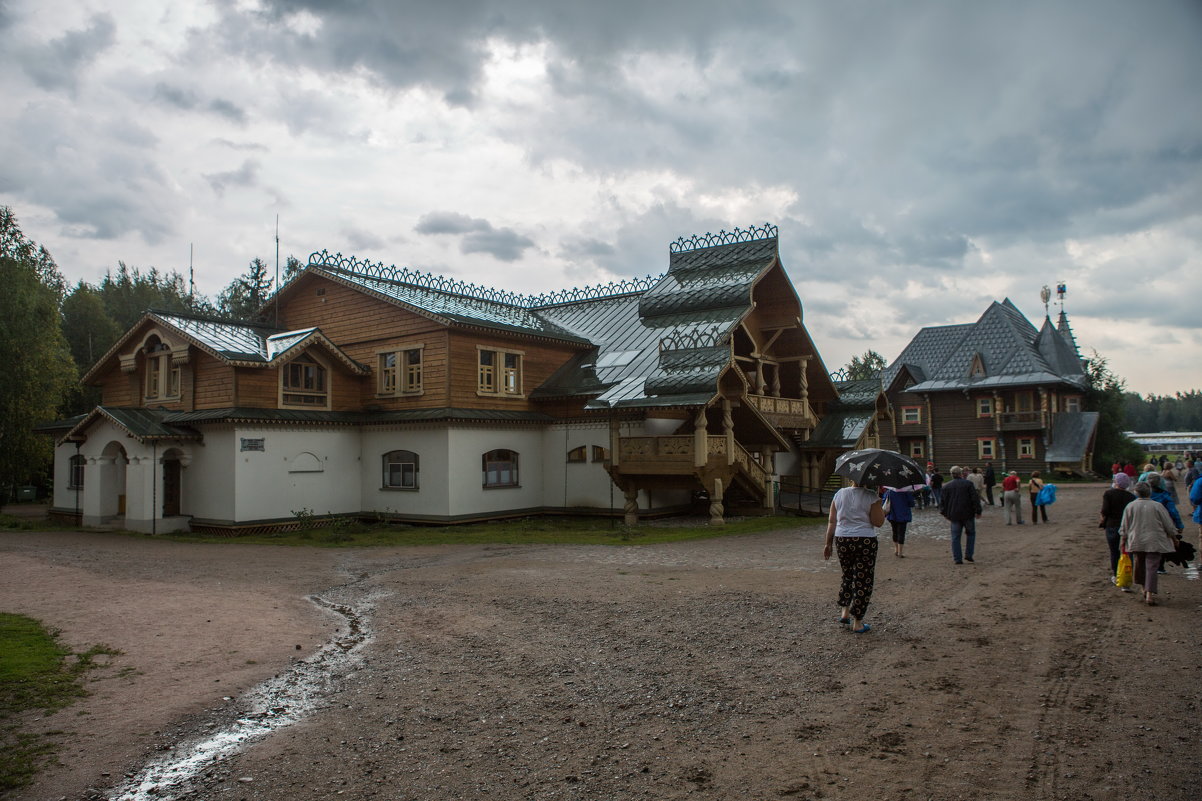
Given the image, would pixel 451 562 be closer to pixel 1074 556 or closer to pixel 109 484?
pixel 1074 556

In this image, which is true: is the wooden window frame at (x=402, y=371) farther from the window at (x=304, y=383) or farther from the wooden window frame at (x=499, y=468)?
the wooden window frame at (x=499, y=468)

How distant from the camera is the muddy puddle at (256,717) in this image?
217 inches

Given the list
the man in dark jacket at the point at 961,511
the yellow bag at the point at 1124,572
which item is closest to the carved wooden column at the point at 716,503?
the man in dark jacket at the point at 961,511

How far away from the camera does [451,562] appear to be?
54.7 feet

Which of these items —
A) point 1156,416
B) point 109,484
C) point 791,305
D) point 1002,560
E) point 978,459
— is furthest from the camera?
point 1156,416

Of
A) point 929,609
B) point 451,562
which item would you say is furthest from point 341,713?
point 451,562

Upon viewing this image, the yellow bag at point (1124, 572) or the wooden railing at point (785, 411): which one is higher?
the wooden railing at point (785, 411)

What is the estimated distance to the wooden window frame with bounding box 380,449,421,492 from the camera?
954 inches

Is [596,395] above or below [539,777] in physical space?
above

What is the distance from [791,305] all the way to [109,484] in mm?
22395

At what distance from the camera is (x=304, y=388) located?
2411 centimetres

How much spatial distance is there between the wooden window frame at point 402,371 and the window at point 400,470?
1841mm

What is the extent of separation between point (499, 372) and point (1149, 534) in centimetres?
1809

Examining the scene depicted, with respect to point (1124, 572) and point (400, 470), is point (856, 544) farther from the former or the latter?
point (400, 470)
